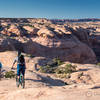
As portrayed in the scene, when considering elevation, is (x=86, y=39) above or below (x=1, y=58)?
above

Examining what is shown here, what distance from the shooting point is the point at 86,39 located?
31.6 metres

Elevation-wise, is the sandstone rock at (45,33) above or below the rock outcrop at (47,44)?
above

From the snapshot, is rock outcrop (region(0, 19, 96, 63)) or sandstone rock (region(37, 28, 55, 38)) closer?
rock outcrop (region(0, 19, 96, 63))

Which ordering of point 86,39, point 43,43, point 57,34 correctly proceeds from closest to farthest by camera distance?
1. point 43,43
2. point 57,34
3. point 86,39

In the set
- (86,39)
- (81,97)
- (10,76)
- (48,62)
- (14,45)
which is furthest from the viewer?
(86,39)

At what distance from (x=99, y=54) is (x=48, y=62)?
62.6ft

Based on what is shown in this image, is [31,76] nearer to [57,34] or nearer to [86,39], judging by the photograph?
[57,34]

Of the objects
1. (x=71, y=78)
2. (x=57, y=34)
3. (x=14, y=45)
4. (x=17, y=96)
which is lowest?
(x=71, y=78)

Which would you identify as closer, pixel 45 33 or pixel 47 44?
pixel 47 44

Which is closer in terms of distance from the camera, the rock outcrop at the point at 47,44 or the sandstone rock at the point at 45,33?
the rock outcrop at the point at 47,44

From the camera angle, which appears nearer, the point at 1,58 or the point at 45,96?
the point at 45,96

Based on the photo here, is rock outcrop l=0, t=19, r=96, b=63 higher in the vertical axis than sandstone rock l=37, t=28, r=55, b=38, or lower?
lower

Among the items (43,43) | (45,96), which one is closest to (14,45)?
(43,43)

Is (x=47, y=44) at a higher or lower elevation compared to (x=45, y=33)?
lower
